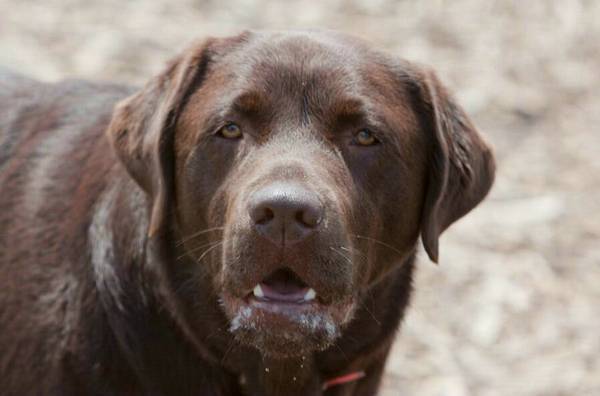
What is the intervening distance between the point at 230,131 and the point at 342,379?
101 cm

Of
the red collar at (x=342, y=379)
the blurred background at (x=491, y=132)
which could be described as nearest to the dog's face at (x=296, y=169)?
the red collar at (x=342, y=379)

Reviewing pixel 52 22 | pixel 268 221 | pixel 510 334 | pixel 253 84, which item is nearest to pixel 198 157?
pixel 253 84

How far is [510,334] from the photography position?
21.2 feet

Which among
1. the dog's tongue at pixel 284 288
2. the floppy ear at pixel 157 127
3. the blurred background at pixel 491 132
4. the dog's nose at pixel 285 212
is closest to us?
the dog's nose at pixel 285 212

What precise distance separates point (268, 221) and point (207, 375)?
3.09 feet

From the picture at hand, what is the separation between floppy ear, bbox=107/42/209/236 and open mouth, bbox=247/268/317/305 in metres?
0.49

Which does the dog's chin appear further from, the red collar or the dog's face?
the red collar

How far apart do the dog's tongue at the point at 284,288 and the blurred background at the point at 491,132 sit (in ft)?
3.93

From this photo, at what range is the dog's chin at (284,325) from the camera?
13.1 ft

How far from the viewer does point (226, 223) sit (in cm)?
407

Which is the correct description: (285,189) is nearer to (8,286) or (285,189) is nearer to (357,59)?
(357,59)

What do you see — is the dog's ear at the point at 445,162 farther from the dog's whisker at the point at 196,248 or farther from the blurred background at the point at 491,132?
the dog's whisker at the point at 196,248

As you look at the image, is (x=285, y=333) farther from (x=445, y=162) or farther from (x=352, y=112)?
(x=445, y=162)

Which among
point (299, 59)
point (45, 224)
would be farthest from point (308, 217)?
point (45, 224)
